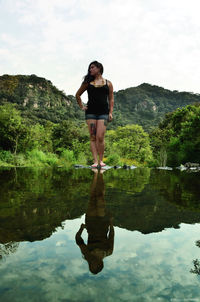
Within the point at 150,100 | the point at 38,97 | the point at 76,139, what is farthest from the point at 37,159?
the point at 150,100

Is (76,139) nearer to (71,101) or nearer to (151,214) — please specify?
(151,214)

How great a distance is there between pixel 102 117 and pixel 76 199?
281 centimetres

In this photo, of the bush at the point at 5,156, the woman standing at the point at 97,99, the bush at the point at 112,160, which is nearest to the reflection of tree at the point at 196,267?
the woman standing at the point at 97,99

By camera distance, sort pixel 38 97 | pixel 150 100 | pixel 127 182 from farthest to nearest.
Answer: pixel 150 100 < pixel 38 97 < pixel 127 182

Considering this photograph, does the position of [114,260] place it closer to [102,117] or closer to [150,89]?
[102,117]

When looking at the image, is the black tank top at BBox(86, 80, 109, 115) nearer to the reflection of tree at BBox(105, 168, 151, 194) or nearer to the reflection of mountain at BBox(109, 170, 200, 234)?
the reflection of tree at BBox(105, 168, 151, 194)

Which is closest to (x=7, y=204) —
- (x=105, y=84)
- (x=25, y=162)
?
(x=105, y=84)

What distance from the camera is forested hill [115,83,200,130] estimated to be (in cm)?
11881

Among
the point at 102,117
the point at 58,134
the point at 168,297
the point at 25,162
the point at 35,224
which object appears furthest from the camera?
the point at 58,134

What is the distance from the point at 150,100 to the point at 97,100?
14380 centimetres

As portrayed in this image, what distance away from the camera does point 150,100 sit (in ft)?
462

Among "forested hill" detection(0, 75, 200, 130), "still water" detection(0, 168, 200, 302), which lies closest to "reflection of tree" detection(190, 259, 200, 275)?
"still water" detection(0, 168, 200, 302)

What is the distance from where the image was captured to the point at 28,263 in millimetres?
958

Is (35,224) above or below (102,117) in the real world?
below
